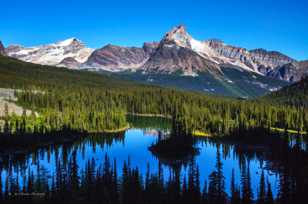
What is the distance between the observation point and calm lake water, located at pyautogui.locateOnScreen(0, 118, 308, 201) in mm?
107188

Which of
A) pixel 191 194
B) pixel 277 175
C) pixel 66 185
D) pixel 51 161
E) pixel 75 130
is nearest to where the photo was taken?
pixel 191 194

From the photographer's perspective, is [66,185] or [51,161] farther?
[51,161]

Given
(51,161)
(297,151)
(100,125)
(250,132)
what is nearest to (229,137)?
(250,132)

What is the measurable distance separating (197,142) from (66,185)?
317 ft

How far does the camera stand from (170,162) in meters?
131

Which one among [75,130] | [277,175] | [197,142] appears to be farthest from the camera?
[75,130]

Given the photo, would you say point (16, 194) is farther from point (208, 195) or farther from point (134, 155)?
point (134, 155)

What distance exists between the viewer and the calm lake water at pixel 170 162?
107188mm

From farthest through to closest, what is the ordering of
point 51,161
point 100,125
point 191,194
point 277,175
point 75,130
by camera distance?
point 100,125, point 75,130, point 51,161, point 277,175, point 191,194

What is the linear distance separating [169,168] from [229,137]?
64003 mm

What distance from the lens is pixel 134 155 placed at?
145125 millimetres

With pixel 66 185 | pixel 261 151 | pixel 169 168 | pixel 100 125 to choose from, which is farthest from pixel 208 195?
pixel 100 125

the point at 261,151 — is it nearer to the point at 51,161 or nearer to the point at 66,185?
the point at 51,161

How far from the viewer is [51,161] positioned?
124938mm
